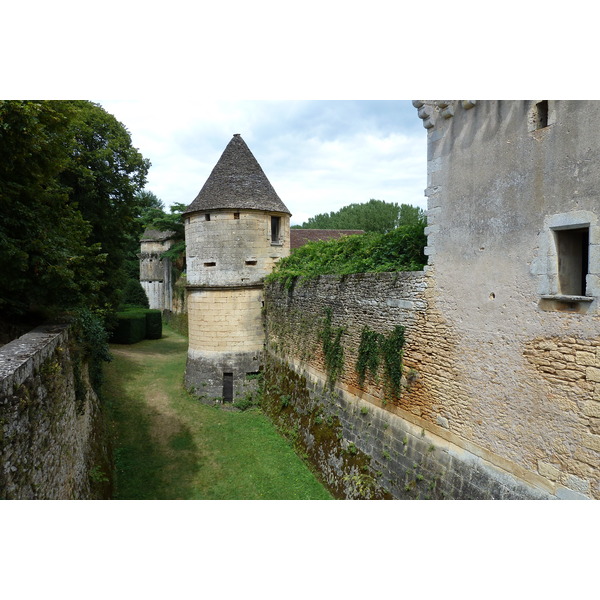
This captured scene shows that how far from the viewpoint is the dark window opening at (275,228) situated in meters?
13.5

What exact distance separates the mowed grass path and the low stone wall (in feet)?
4.97

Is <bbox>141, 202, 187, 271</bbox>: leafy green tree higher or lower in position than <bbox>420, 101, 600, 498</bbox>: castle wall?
higher

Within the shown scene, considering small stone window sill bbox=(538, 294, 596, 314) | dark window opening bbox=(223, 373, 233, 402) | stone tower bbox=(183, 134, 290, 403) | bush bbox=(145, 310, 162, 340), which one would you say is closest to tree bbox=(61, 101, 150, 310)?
stone tower bbox=(183, 134, 290, 403)

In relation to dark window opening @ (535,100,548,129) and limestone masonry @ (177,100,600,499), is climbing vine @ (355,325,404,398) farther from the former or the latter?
dark window opening @ (535,100,548,129)

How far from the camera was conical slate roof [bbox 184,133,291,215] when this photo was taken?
502 inches

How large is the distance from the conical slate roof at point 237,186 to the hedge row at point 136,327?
10.6m

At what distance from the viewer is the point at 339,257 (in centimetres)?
963

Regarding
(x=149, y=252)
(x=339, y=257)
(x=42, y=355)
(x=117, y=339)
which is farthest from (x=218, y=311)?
(x=149, y=252)

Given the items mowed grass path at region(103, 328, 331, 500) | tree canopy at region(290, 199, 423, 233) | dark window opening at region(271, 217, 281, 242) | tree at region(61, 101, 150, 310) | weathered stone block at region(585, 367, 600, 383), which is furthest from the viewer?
tree canopy at region(290, 199, 423, 233)

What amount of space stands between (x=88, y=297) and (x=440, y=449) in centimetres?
685

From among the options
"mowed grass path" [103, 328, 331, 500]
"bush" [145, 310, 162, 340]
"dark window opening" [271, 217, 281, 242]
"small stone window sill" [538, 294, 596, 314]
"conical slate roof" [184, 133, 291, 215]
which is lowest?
"mowed grass path" [103, 328, 331, 500]

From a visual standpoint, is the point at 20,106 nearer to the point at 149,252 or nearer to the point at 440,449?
the point at 440,449

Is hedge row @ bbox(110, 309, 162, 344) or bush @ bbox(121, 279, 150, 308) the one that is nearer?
hedge row @ bbox(110, 309, 162, 344)

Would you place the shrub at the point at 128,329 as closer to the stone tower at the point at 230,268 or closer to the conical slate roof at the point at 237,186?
the stone tower at the point at 230,268
